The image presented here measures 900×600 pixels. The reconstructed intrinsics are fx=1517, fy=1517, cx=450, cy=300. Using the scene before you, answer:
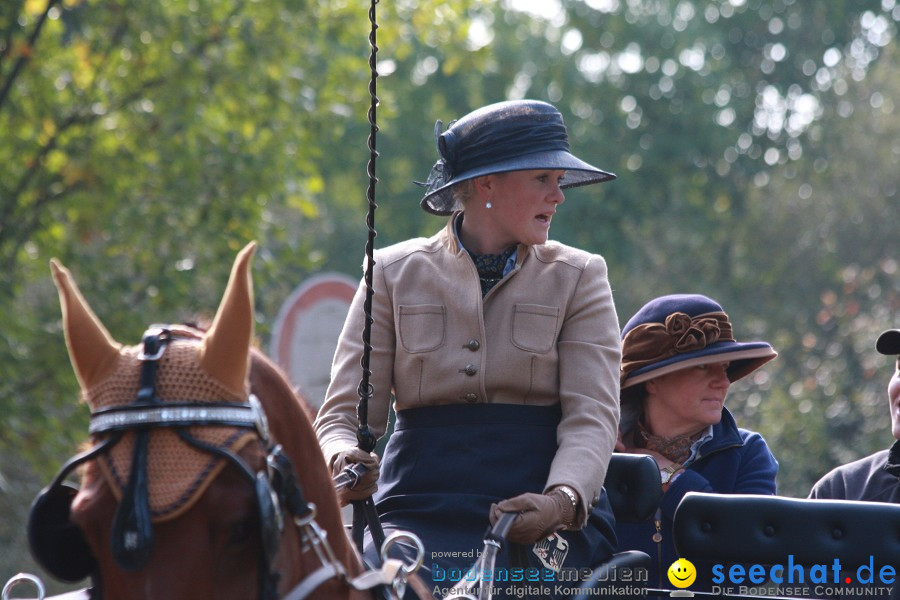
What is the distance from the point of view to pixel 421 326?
4.61 m

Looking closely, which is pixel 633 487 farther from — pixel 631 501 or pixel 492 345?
pixel 492 345

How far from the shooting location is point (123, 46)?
487 inches

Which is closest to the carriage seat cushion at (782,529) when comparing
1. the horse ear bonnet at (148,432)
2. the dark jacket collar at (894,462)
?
the dark jacket collar at (894,462)

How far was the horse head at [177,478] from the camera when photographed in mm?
2832

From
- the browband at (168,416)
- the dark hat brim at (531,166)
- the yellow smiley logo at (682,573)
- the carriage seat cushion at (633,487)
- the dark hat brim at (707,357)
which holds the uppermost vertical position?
the dark hat brim at (531,166)

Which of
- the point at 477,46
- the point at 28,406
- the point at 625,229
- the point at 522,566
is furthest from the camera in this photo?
the point at 625,229

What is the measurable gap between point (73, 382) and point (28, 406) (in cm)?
37

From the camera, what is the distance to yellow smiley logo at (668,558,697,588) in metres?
5.14

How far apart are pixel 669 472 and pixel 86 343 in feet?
11.0

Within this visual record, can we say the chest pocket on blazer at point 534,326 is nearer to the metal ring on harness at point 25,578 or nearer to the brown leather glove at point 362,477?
the brown leather glove at point 362,477

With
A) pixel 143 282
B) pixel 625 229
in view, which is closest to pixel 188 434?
pixel 143 282

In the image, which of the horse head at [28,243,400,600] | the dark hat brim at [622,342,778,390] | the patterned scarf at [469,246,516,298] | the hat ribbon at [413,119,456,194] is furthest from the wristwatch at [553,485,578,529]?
the dark hat brim at [622,342,778,390]

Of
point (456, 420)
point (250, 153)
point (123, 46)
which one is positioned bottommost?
point (456, 420)

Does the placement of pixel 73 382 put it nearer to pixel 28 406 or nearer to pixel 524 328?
pixel 28 406
